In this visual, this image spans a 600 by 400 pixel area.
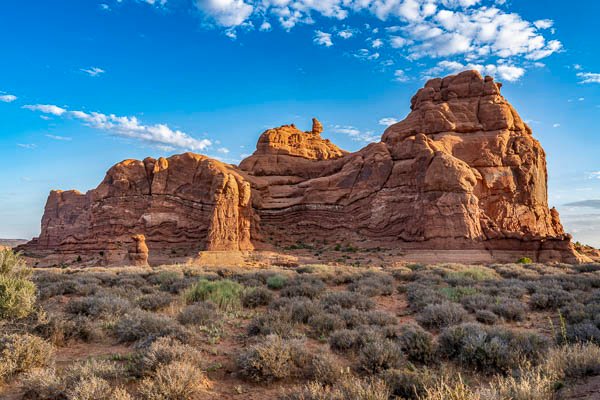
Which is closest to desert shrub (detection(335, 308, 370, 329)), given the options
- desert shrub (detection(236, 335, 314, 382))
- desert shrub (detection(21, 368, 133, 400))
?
desert shrub (detection(236, 335, 314, 382))

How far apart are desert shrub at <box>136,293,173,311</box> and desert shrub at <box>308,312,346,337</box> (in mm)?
4274

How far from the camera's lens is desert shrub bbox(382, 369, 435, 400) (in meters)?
4.80

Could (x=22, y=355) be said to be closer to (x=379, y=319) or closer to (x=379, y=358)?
(x=379, y=358)

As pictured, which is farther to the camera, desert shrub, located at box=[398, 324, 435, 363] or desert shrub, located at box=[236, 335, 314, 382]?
desert shrub, located at box=[398, 324, 435, 363]

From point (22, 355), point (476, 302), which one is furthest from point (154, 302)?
point (476, 302)

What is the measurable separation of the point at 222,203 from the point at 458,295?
129ft

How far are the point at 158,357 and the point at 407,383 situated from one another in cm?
360

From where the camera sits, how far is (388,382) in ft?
16.6

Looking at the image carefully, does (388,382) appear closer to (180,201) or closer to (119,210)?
(180,201)

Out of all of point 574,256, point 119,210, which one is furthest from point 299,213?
point 574,256

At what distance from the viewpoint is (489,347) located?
6242 millimetres

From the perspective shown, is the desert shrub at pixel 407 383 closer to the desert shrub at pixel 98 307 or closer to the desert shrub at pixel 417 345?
the desert shrub at pixel 417 345

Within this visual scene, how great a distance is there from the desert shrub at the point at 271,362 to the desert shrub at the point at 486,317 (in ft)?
17.6

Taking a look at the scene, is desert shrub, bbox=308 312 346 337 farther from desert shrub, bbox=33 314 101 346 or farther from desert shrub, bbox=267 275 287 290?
desert shrub, bbox=267 275 287 290
